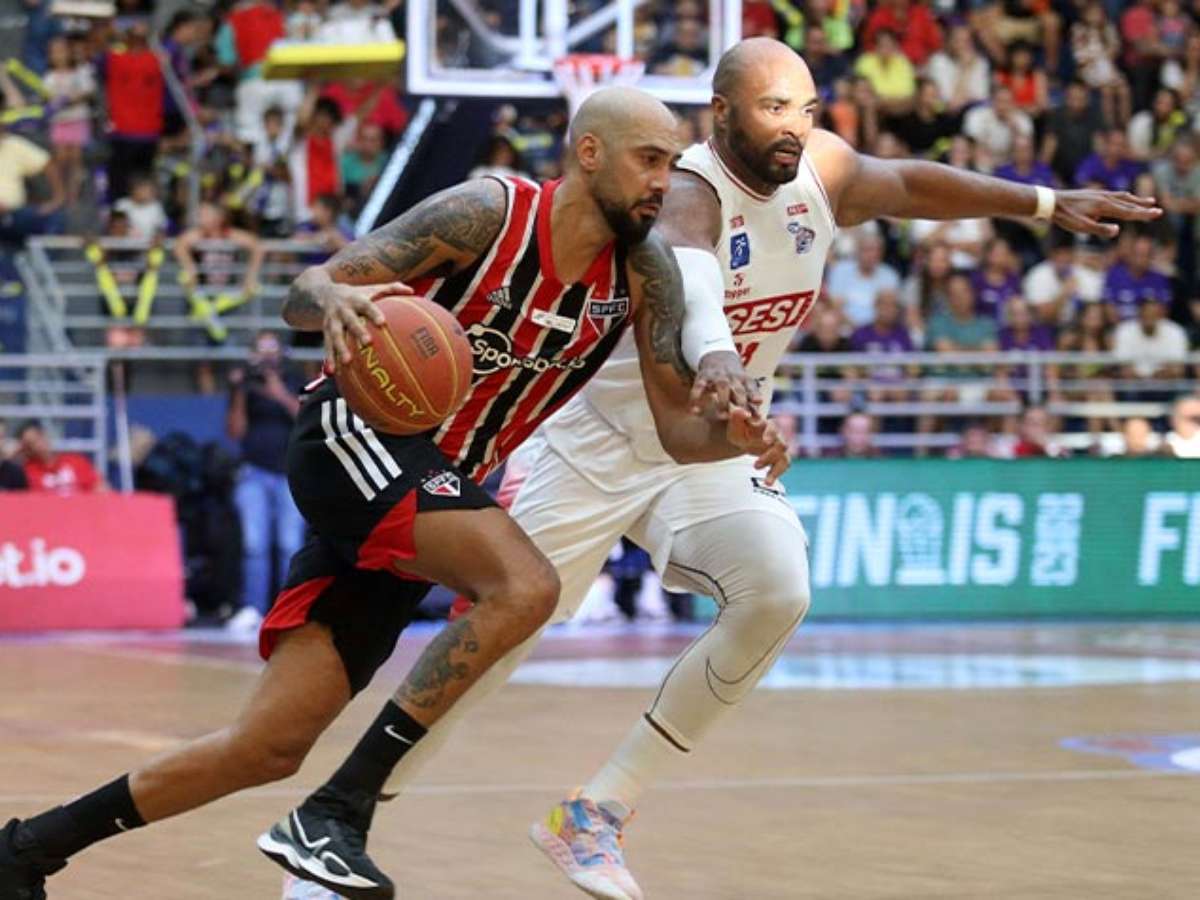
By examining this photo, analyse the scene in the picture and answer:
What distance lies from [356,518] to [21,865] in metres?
1.22

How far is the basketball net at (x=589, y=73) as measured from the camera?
54.0 ft

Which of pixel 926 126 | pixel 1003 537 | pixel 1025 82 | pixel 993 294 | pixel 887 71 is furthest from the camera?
pixel 1025 82

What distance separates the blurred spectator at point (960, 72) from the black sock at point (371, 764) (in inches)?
661

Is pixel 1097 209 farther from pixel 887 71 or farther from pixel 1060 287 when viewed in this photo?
pixel 887 71

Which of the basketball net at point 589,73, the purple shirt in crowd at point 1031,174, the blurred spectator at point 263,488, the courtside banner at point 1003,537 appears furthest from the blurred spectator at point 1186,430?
the blurred spectator at point 263,488

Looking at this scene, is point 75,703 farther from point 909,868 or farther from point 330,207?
point 330,207

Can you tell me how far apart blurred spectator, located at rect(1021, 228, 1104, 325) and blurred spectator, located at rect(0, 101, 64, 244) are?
839 centimetres

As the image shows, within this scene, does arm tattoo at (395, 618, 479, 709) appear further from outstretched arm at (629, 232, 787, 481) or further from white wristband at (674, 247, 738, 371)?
white wristband at (674, 247, 738, 371)

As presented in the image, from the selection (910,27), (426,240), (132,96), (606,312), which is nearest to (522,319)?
(606,312)

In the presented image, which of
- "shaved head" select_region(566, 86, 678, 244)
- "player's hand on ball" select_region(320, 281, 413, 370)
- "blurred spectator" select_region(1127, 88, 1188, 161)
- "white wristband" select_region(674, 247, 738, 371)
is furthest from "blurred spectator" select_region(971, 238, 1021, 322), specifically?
"player's hand on ball" select_region(320, 281, 413, 370)

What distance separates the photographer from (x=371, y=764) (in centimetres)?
585

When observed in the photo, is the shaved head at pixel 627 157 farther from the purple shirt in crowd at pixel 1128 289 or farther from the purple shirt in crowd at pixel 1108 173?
the purple shirt in crowd at pixel 1108 173

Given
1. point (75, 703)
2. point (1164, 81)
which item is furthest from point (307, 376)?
point (1164, 81)

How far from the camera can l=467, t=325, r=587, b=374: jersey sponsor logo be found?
6.09m
